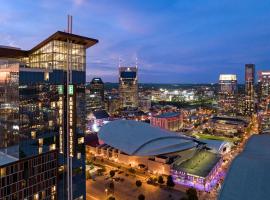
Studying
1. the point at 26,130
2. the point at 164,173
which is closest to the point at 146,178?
the point at 164,173

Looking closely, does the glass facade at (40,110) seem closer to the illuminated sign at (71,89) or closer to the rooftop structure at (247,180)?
the illuminated sign at (71,89)

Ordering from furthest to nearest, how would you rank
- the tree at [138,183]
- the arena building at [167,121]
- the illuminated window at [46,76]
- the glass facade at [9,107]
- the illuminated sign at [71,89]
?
1. the arena building at [167,121]
2. the tree at [138,183]
3. the illuminated window at [46,76]
4. the glass facade at [9,107]
5. the illuminated sign at [71,89]

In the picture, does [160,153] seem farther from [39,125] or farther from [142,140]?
[39,125]

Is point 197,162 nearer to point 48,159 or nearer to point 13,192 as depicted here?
point 48,159

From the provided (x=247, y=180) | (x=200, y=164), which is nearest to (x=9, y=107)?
(x=247, y=180)

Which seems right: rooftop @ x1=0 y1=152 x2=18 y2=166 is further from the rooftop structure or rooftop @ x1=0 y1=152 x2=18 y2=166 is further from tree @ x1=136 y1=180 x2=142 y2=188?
tree @ x1=136 y1=180 x2=142 y2=188

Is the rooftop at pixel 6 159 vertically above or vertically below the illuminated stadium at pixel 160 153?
above

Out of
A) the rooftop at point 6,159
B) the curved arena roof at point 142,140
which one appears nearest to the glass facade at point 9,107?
the rooftop at point 6,159
